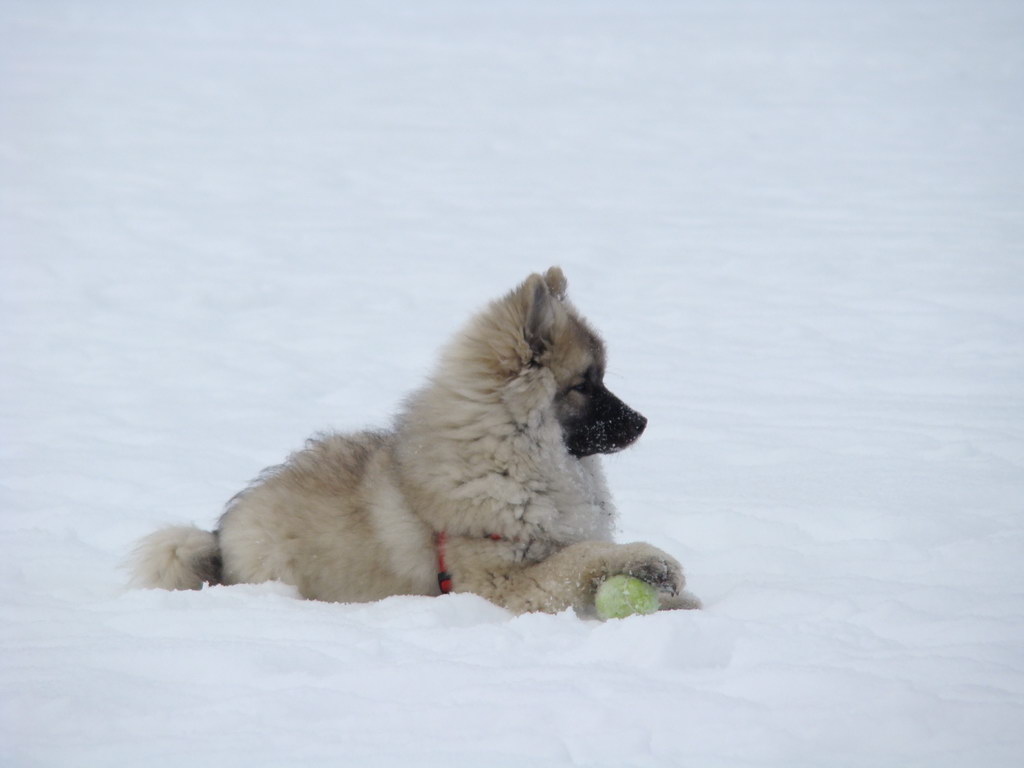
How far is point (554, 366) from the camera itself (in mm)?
3836

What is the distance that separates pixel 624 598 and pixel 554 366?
3.19ft

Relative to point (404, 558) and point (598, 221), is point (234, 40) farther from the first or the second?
point (404, 558)

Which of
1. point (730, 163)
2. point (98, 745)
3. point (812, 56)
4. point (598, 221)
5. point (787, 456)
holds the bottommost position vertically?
point (98, 745)

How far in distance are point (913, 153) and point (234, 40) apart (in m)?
16.0

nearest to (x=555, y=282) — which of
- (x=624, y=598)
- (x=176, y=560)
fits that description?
(x=624, y=598)

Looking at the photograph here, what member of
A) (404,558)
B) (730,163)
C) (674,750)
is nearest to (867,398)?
(404,558)

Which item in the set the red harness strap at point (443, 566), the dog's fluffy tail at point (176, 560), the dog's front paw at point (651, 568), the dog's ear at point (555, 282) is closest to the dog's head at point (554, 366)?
the dog's ear at point (555, 282)

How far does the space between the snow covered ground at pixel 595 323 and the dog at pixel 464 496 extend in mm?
172

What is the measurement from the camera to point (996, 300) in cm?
846

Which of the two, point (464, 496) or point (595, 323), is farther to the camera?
point (595, 323)

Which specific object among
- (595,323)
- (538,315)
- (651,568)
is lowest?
(651,568)

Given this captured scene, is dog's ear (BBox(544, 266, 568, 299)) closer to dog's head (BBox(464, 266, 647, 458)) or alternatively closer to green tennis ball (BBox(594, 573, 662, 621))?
dog's head (BBox(464, 266, 647, 458))

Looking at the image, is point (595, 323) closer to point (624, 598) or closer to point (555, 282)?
point (555, 282)

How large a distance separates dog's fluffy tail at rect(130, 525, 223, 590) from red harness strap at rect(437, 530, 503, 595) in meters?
0.94
